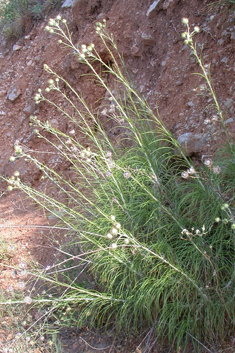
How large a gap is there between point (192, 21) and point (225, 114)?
5.34ft

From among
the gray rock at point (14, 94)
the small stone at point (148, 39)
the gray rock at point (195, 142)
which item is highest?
the gray rock at point (14, 94)

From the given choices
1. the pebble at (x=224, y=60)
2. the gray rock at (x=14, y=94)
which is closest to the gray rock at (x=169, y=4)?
the pebble at (x=224, y=60)

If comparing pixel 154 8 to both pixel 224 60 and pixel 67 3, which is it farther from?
pixel 67 3

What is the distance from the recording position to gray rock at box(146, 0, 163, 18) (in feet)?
16.4

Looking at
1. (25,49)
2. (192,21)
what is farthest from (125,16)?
(25,49)

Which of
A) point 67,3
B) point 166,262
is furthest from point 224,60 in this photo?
point 67,3

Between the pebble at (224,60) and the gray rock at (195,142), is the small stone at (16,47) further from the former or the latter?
the gray rock at (195,142)

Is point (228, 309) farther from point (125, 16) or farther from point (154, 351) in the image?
point (125, 16)

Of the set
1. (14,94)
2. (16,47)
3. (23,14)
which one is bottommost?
(14,94)

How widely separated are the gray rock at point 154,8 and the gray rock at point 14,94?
2.92 metres

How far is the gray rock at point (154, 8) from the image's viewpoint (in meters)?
4.98

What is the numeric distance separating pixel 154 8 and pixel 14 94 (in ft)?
10.2

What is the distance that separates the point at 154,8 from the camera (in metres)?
5.02

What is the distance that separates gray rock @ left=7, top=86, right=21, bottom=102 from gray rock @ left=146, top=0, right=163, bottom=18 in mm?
2920
